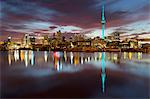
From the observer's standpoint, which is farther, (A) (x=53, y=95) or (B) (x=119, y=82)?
(B) (x=119, y=82)

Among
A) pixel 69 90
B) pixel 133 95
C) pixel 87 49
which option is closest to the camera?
pixel 133 95

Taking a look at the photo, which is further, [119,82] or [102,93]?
[119,82]

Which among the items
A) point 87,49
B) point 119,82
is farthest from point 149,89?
point 87,49

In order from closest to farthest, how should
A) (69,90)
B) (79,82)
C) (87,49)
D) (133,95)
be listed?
(133,95) → (69,90) → (79,82) → (87,49)

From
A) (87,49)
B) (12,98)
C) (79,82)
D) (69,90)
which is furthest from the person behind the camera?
(87,49)

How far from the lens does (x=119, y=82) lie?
443 centimetres

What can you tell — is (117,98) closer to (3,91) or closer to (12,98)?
(12,98)

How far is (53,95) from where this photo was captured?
3223 mm

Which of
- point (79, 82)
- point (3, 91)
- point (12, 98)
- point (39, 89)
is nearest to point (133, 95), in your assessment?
point (79, 82)

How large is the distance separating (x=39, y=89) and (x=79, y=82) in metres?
1.04

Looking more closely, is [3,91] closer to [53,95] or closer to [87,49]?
[53,95]

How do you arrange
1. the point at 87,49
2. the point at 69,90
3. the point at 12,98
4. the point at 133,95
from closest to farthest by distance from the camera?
the point at 12,98, the point at 133,95, the point at 69,90, the point at 87,49

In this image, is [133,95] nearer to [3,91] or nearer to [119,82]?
[119,82]

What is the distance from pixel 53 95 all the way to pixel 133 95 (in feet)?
4.35
